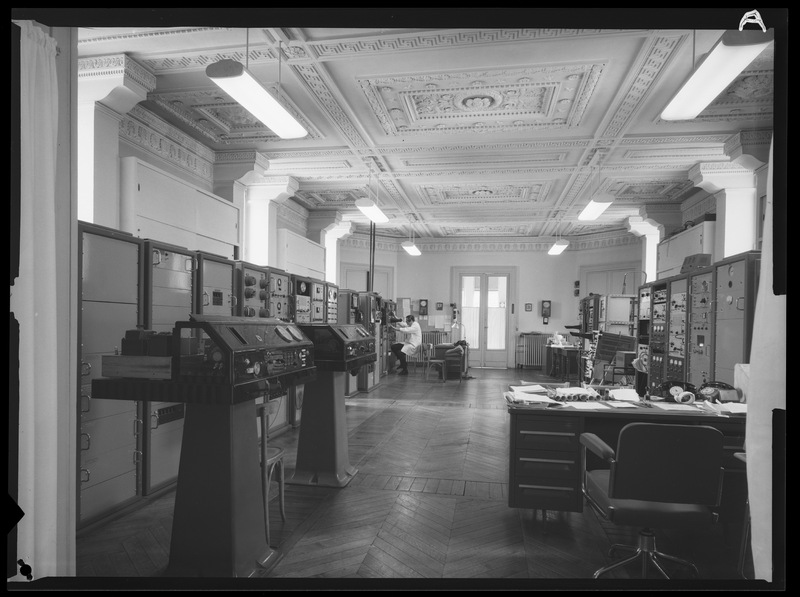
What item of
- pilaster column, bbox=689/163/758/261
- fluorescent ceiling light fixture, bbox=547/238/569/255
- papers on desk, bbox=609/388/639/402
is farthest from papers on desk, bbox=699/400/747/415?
fluorescent ceiling light fixture, bbox=547/238/569/255

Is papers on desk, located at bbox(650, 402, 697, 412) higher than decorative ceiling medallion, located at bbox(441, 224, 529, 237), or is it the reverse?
decorative ceiling medallion, located at bbox(441, 224, 529, 237)

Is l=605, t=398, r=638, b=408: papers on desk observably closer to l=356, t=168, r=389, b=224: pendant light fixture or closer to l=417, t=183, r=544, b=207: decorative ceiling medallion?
l=356, t=168, r=389, b=224: pendant light fixture

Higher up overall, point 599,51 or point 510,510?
point 599,51

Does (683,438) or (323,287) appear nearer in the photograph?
(683,438)

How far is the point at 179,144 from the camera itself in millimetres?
6098

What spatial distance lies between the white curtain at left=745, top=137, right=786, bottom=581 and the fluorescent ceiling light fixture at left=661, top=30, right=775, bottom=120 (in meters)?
1.61

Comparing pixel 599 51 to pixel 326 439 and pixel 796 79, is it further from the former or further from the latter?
pixel 326 439

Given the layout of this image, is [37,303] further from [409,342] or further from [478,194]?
[409,342]

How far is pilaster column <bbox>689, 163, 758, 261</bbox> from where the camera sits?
634 centimetres

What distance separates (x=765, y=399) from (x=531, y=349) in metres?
12.0

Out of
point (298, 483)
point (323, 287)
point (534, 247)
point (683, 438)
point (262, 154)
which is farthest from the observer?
point (534, 247)

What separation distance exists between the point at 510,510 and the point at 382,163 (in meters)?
5.17

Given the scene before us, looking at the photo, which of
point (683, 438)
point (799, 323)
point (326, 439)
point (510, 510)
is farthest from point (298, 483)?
point (799, 323)

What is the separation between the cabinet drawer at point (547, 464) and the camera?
3.14 m
